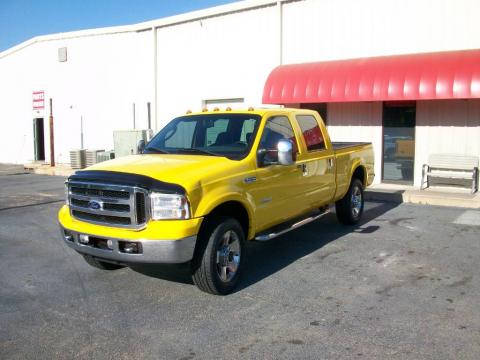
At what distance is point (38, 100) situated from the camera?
71.1ft

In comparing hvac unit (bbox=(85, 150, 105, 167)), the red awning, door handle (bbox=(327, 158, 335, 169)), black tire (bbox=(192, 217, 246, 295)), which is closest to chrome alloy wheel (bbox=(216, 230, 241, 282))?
black tire (bbox=(192, 217, 246, 295))

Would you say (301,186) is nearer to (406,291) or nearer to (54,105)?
(406,291)

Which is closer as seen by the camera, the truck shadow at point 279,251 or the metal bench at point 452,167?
the truck shadow at point 279,251

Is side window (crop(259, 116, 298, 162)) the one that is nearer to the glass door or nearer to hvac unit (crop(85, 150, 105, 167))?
the glass door

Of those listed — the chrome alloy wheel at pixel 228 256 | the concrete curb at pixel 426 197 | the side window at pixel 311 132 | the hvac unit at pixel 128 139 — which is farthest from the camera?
the hvac unit at pixel 128 139

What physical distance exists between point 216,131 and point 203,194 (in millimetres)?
1578

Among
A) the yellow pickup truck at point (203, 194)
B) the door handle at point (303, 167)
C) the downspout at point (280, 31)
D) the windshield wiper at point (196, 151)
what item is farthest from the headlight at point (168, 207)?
the downspout at point (280, 31)

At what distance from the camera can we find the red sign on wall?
70.6 ft

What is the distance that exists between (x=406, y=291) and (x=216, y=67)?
40.0ft

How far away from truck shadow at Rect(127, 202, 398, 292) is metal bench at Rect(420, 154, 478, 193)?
333 centimetres

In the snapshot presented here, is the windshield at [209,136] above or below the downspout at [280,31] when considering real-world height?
below

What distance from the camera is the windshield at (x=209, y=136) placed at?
18.8ft

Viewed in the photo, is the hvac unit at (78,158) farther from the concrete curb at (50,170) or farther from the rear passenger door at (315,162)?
the rear passenger door at (315,162)

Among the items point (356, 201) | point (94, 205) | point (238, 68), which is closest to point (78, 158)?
point (238, 68)
